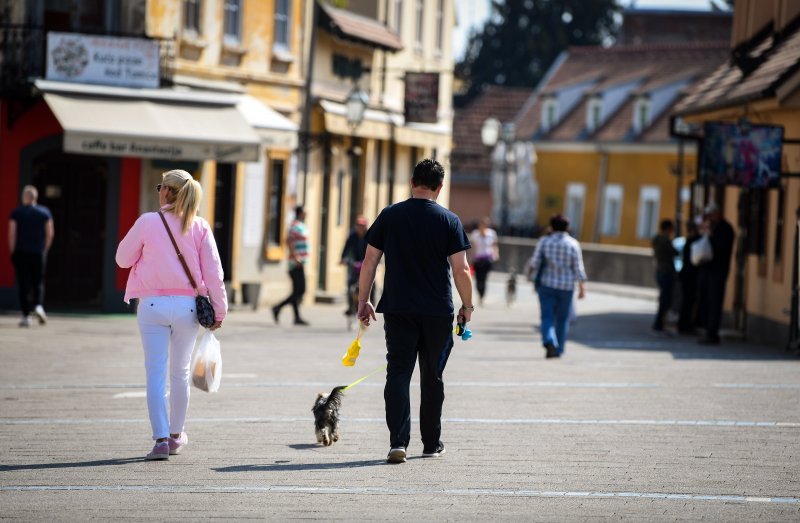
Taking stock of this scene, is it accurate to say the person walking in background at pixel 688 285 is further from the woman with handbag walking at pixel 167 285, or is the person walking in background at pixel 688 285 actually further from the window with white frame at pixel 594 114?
the window with white frame at pixel 594 114

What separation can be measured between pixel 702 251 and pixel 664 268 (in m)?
3.24

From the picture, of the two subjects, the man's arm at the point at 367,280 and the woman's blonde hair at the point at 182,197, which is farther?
the man's arm at the point at 367,280

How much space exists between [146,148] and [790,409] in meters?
13.7

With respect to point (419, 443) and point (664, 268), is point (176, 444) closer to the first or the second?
point (419, 443)

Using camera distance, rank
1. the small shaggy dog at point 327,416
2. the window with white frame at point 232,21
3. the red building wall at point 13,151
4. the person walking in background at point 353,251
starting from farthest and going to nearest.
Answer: the window with white frame at point 232,21, the red building wall at point 13,151, the person walking in background at point 353,251, the small shaggy dog at point 327,416

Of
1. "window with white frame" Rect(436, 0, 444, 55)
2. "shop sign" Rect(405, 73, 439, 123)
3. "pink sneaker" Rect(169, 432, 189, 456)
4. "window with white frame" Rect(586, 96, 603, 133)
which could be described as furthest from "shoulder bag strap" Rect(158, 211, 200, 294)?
"window with white frame" Rect(586, 96, 603, 133)

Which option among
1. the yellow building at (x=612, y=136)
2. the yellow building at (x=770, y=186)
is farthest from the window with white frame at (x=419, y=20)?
the yellow building at (x=612, y=136)

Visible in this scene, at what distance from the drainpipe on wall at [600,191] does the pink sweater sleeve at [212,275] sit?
2229 inches

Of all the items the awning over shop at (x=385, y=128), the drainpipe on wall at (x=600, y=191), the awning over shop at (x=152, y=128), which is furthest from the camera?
the drainpipe on wall at (x=600, y=191)

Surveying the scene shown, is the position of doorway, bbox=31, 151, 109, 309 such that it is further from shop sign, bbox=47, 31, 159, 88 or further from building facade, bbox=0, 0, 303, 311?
shop sign, bbox=47, 31, 159, 88

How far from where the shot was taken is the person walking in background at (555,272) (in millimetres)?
18969

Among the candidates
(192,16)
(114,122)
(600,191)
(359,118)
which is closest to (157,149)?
(114,122)

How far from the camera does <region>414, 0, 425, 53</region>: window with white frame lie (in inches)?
1623

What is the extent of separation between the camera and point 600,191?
66312 mm
